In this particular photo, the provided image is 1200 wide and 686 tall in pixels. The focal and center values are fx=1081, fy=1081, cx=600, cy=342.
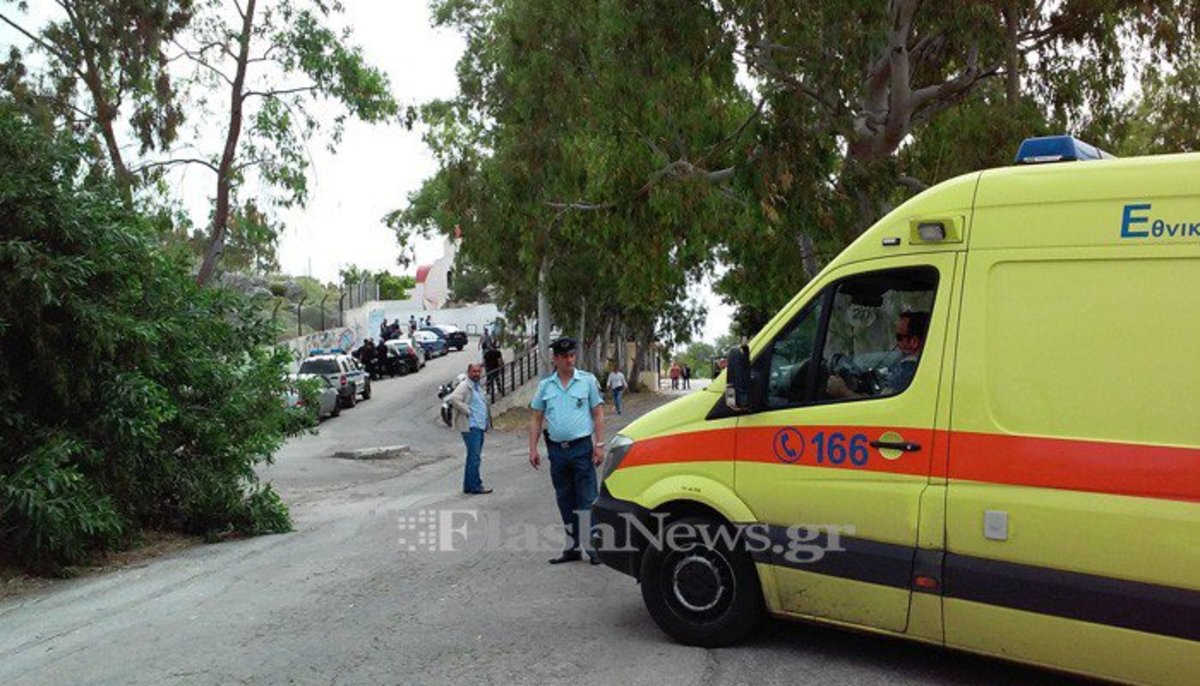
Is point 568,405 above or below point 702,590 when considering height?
above

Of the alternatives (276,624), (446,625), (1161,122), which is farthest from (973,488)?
(1161,122)

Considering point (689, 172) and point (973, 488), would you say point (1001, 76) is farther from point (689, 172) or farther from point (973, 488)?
point (973, 488)

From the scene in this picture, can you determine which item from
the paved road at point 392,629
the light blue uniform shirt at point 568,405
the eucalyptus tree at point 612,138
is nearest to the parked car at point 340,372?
the eucalyptus tree at point 612,138

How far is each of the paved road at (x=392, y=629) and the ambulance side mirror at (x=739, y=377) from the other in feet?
4.49

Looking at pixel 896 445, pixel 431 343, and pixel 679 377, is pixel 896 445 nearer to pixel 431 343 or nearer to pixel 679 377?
pixel 431 343

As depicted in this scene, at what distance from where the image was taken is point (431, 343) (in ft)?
175

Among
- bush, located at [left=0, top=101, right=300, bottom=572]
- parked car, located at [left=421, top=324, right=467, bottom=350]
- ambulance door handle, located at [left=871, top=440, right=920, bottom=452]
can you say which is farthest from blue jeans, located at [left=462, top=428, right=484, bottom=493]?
parked car, located at [left=421, top=324, right=467, bottom=350]

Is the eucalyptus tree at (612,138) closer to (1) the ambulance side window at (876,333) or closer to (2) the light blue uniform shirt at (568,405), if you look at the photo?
(2) the light blue uniform shirt at (568,405)

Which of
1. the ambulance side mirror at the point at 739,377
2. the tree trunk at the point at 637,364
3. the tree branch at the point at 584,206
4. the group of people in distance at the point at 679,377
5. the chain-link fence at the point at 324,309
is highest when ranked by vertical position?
the tree branch at the point at 584,206

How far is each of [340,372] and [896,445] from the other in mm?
28273

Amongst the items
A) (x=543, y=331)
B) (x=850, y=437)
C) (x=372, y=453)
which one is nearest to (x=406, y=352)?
(x=543, y=331)

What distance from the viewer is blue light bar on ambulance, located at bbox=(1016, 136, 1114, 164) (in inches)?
209

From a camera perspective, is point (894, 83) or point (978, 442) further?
point (894, 83)

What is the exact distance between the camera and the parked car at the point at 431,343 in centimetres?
5228
